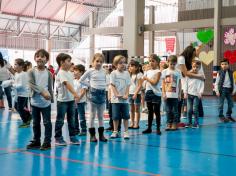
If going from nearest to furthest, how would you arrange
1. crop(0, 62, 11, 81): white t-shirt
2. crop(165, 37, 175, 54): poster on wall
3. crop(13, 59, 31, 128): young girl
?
1. crop(13, 59, 31, 128): young girl
2. crop(0, 62, 11, 81): white t-shirt
3. crop(165, 37, 175, 54): poster on wall

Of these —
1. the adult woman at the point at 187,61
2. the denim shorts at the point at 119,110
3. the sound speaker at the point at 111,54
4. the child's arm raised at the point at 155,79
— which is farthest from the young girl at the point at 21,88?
the sound speaker at the point at 111,54

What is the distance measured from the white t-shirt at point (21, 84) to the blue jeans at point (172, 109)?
288cm

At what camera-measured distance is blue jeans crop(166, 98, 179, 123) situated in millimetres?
7395

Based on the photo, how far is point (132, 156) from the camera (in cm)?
505

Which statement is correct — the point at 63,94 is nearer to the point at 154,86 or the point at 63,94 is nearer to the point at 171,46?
the point at 154,86

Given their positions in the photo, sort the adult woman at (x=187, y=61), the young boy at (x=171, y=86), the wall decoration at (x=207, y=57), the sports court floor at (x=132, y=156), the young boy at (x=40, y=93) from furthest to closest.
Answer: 1. the wall decoration at (x=207, y=57)
2. the adult woman at (x=187, y=61)
3. the young boy at (x=171, y=86)
4. the young boy at (x=40, y=93)
5. the sports court floor at (x=132, y=156)

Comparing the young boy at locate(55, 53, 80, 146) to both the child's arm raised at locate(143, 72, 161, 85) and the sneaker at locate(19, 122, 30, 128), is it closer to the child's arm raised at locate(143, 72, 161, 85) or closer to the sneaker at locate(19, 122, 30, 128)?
the child's arm raised at locate(143, 72, 161, 85)

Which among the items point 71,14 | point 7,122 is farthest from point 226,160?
point 71,14

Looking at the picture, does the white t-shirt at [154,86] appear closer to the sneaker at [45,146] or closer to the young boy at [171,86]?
the young boy at [171,86]

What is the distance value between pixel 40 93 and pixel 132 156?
5.17ft

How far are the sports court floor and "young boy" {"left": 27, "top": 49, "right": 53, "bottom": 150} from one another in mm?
244

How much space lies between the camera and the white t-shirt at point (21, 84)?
7742 mm

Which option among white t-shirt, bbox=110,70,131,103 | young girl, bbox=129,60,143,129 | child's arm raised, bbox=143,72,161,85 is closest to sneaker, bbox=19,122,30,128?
young girl, bbox=129,60,143,129

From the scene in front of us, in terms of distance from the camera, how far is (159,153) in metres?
5.27
